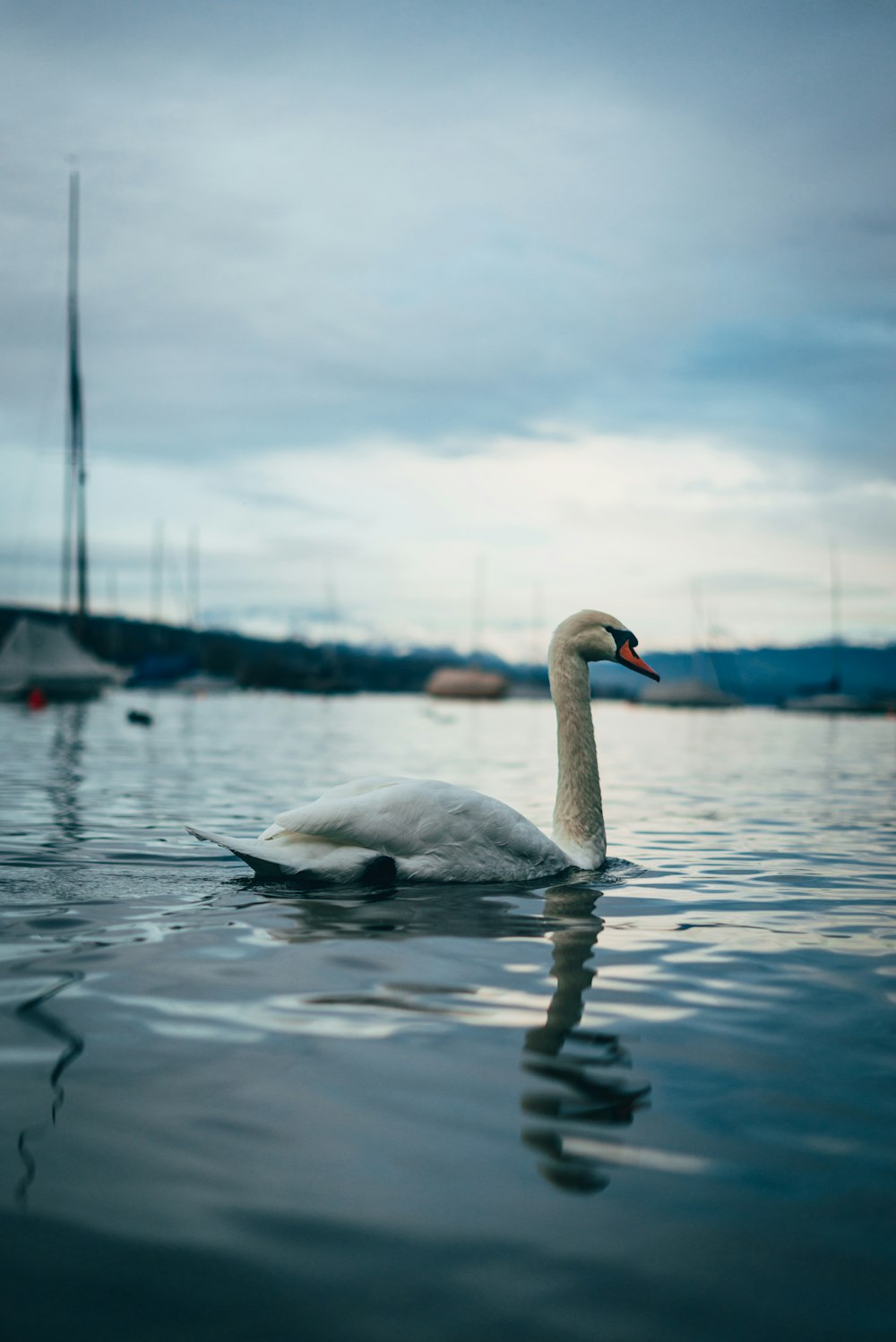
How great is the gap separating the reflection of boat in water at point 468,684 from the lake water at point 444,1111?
9792cm

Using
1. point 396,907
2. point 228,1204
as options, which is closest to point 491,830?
point 396,907

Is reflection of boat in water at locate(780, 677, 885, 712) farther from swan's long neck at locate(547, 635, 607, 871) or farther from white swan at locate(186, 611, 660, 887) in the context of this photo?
white swan at locate(186, 611, 660, 887)

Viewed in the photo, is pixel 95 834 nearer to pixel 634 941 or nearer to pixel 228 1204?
pixel 634 941

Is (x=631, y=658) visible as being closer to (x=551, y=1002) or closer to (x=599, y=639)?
(x=599, y=639)

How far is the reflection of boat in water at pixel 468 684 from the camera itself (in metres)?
105

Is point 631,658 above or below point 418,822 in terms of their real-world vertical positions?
above

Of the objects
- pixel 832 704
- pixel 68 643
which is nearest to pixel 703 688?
pixel 832 704

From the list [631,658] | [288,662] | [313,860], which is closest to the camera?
[313,860]

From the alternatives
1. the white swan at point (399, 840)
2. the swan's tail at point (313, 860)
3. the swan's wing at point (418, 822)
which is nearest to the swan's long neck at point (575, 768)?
the white swan at point (399, 840)

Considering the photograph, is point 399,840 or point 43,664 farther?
point 43,664

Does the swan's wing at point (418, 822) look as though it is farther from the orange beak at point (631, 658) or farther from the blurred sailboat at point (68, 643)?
the blurred sailboat at point (68, 643)

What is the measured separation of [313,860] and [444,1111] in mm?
3045

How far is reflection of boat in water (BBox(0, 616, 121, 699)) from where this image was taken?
43125 millimetres

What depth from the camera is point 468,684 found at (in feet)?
344
